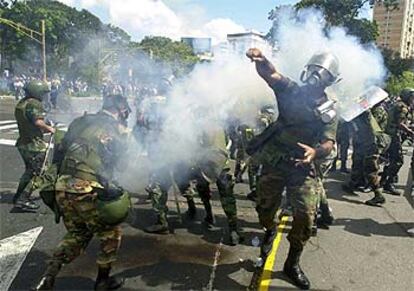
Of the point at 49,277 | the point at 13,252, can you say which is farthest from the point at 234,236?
the point at 13,252

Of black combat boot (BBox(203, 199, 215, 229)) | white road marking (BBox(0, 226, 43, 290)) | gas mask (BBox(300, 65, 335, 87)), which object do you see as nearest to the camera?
gas mask (BBox(300, 65, 335, 87))

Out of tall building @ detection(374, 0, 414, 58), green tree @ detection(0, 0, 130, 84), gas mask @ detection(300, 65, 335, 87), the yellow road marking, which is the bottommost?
the yellow road marking

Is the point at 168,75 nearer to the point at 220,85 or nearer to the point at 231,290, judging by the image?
the point at 220,85

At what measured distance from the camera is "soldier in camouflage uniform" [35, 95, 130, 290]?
12.7 ft

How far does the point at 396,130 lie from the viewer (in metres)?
8.34

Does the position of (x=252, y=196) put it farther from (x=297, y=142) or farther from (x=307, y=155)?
(x=307, y=155)

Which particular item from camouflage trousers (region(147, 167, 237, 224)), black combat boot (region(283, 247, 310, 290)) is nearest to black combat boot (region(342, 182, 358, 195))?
camouflage trousers (region(147, 167, 237, 224))

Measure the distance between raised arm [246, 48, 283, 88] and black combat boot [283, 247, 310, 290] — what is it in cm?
169

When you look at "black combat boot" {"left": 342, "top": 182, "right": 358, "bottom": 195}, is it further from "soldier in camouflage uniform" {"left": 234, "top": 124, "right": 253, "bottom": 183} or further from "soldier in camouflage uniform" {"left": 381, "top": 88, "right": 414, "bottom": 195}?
"soldier in camouflage uniform" {"left": 234, "top": 124, "right": 253, "bottom": 183}

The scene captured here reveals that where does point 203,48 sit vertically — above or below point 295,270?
above

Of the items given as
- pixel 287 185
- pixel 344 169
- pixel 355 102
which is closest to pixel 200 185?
pixel 287 185

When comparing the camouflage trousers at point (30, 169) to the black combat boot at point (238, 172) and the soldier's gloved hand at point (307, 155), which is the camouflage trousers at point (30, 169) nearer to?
the black combat boot at point (238, 172)

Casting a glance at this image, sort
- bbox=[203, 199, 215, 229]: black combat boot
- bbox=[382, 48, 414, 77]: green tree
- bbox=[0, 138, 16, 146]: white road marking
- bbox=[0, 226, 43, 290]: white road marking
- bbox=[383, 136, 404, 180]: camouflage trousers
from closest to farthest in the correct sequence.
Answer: bbox=[0, 226, 43, 290]: white road marking → bbox=[203, 199, 215, 229]: black combat boot → bbox=[383, 136, 404, 180]: camouflage trousers → bbox=[0, 138, 16, 146]: white road marking → bbox=[382, 48, 414, 77]: green tree

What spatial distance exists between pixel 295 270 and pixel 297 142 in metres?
1.28
